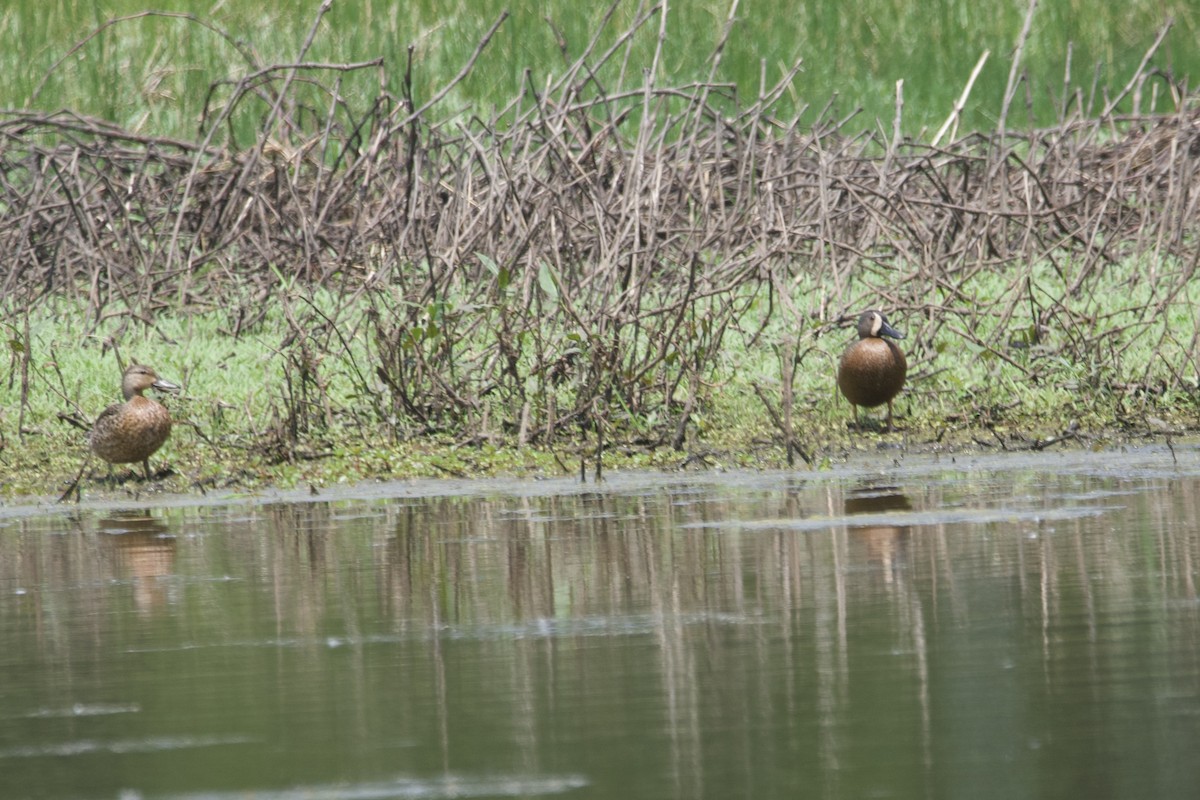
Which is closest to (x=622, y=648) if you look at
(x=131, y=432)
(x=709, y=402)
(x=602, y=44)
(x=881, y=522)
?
(x=881, y=522)

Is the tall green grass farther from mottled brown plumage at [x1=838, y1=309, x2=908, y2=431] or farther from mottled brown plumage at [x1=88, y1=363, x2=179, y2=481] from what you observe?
mottled brown plumage at [x1=88, y1=363, x2=179, y2=481]

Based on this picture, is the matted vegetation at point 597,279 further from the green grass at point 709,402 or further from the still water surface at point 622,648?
the still water surface at point 622,648

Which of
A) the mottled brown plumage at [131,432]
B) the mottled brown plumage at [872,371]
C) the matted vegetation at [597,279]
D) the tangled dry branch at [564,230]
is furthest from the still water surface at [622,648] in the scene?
the tangled dry branch at [564,230]

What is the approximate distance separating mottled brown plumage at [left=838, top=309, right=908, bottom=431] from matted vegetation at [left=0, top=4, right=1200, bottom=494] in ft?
0.93

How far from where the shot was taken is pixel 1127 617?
5.04 meters

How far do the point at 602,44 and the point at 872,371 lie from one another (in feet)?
32.7

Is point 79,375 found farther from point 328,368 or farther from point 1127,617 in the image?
point 1127,617

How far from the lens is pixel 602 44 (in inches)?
730

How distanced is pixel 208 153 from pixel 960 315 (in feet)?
17.8

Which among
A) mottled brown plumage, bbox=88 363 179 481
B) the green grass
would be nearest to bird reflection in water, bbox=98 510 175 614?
mottled brown plumage, bbox=88 363 179 481

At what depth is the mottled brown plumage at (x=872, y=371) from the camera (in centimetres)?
911

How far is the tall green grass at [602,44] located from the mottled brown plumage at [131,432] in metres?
8.00

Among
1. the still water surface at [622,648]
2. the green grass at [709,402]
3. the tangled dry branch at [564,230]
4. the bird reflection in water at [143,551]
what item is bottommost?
the still water surface at [622,648]

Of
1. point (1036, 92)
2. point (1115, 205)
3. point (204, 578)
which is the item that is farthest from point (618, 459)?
point (1036, 92)
